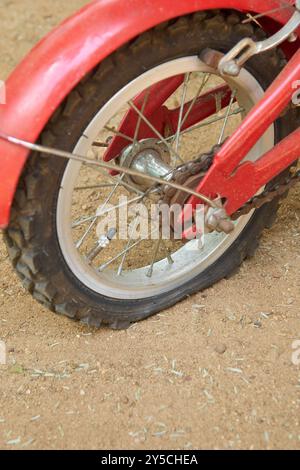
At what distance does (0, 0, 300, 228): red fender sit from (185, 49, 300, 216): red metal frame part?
34 centimetres

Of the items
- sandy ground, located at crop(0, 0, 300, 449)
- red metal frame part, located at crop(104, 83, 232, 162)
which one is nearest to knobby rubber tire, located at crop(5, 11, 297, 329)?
sandy ground, located at crop(0, 0, 300, 449)

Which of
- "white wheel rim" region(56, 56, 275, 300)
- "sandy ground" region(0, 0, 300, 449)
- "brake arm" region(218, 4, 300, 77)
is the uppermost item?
"brake arm" region(218, 4, 300, 77)

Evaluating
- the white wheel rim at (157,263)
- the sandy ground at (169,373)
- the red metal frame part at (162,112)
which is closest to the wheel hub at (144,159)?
the red metal frame part at (162,112)

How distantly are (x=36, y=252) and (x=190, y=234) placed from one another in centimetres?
46

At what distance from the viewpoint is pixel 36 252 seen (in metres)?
1.64

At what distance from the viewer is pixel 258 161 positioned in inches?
71.5

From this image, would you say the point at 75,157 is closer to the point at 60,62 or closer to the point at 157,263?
the point at 60,62

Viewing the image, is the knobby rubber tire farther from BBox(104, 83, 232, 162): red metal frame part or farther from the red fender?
BBox(104, 83, 232, 162): red metal frame part

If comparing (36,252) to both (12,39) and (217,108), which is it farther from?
(12,39)

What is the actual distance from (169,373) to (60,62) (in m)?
0.88

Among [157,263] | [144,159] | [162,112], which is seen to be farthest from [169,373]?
[162,112]

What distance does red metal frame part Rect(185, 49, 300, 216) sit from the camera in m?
1.70

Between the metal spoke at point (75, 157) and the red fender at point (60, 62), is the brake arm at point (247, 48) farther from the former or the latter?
the metal spoke at point (75, 157)

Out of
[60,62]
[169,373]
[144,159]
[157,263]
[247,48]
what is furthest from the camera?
[157,263]
